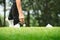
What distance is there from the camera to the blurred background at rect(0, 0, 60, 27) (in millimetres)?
2295

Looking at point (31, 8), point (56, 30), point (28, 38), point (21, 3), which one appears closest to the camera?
point (28, 38)

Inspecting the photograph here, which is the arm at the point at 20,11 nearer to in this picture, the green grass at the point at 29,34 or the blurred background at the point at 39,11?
the blurred background at the point at 39,11

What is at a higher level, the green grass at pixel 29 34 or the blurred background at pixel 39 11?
the blurred background at pixel 39 11

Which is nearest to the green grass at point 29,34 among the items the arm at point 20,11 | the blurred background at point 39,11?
the arm at point 20,11

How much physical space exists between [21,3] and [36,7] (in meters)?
0.22

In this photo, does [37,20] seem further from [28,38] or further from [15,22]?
[28,38]

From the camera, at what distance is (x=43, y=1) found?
7.61 feet

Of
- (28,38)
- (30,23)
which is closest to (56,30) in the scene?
(28,38)

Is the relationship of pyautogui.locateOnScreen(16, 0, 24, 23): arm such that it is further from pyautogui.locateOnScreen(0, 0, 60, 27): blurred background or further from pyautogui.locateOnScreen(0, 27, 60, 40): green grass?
pyautogui.locateOnScreen(0, 27, 60, 40): green grass

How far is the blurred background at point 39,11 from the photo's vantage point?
229 cm

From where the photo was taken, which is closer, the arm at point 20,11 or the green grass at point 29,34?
the green grass at point 29,34

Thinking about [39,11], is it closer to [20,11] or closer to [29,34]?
[20,11]

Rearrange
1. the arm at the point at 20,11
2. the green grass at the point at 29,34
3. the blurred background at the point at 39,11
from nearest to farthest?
the green grass at the point at 29,34 < the arm at the point at 20,11 < the blurred background at the point at 39,11

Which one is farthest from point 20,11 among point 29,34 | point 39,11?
point 29,34
